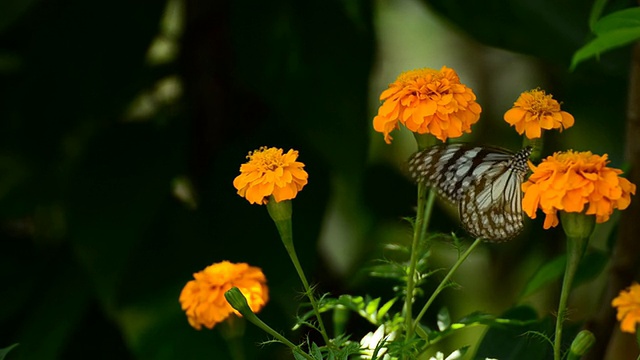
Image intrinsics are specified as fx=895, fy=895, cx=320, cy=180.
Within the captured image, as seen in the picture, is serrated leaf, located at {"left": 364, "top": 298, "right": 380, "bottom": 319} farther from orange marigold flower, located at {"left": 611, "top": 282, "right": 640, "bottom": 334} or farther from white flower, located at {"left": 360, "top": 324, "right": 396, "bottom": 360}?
orange marigold flower, located at {"left": 611, "top": 282, "right": 640, "bottom": 334}

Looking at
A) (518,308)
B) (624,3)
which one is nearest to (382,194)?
(624,3)

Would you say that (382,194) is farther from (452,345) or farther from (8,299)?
(8,299)

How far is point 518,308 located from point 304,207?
0.39 metres

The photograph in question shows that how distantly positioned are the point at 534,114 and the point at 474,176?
0.14ft

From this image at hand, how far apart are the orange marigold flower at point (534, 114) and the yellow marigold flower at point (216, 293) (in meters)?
0.16

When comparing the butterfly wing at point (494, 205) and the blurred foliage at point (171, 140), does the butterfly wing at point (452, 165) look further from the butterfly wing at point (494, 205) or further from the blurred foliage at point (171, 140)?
the blurred foliage at point (171, 140)

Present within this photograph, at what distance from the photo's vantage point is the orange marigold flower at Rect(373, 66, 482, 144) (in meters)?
0.39

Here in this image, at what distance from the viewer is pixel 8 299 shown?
1014 mm

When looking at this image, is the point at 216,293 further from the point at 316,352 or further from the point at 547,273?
the point at 547,273

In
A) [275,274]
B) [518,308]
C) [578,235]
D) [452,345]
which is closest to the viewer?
[578,235]

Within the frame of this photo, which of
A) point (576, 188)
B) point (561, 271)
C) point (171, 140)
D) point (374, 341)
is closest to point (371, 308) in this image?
point (374, 341)

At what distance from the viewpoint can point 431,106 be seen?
0.39 metres

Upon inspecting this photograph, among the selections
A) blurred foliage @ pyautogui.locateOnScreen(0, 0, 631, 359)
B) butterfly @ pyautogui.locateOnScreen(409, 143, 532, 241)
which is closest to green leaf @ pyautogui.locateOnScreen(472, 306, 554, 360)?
butterfly @ pyautogui.locateOnScreen(409, 143, 532, 241)

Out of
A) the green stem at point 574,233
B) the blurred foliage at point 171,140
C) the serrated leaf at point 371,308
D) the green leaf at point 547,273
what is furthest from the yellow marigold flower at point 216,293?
the blurred foliage at point 171,140
